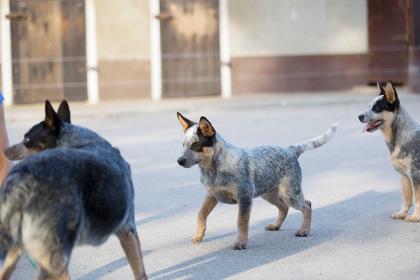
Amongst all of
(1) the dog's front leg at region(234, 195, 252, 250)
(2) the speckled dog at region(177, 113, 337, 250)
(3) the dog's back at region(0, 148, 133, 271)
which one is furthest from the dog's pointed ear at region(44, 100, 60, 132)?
(1) the dog's front leg at region(234, 195, 252, 250)

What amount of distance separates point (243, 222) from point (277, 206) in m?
0.82

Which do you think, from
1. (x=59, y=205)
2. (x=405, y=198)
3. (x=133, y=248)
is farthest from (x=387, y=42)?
(x=59, y=205)

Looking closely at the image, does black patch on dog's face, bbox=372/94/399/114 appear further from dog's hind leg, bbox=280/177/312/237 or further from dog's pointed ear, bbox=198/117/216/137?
dog's pointed ear, bbox=198/117/216/137

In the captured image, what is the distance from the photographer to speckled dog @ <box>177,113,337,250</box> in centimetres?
741

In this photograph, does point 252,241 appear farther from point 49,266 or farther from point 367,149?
point 367,149

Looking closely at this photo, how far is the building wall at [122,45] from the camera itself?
2245cm

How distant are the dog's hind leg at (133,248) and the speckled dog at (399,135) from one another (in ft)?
10.7

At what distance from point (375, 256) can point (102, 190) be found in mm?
2638

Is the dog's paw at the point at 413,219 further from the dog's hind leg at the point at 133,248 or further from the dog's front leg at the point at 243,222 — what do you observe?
the dog's hind leg at the point at 133,248

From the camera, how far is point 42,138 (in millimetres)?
6039

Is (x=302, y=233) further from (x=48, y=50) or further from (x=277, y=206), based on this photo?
(x=48, y=50)

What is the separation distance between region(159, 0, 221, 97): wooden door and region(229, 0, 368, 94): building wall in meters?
0.50

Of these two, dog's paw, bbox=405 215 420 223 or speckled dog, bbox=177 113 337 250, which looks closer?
speckled dog, bbox=177 113 337 250

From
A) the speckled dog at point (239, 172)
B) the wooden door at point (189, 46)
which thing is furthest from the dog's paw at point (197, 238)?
the wooden door at point (189, 46)
